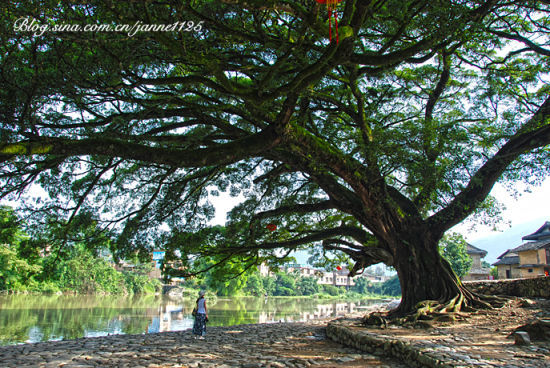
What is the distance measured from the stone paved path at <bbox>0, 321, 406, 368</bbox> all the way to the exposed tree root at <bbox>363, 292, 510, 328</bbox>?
136 centimetres

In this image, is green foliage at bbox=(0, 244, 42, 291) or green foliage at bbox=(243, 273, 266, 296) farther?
green foliage at bbox=(243, 273, 266, 296)

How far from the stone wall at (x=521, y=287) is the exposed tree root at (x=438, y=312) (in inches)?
90.9

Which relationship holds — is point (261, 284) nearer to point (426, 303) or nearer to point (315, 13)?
point (426, 303)

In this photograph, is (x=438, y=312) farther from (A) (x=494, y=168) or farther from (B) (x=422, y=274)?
(A) (x=494, y=168)

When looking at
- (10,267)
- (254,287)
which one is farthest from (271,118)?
(254,287)

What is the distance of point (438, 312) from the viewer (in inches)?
320

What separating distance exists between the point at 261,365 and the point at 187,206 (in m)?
5.80

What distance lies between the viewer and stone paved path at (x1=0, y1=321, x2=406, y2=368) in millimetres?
5754

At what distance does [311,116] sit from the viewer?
9.47m

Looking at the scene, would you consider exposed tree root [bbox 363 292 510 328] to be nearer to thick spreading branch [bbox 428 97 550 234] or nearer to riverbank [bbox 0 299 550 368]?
riverbank [bbox 0 299 550 368]

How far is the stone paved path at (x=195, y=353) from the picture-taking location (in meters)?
5.75

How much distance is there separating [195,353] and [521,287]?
10390mm

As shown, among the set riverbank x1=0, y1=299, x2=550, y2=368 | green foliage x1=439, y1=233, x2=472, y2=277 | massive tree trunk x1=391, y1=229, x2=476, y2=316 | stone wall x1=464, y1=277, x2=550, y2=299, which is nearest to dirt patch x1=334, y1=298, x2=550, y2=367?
riverbank x1=0, y1=299, x2=550, y2=368

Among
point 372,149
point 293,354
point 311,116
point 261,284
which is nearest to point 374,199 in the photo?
point 372,149
